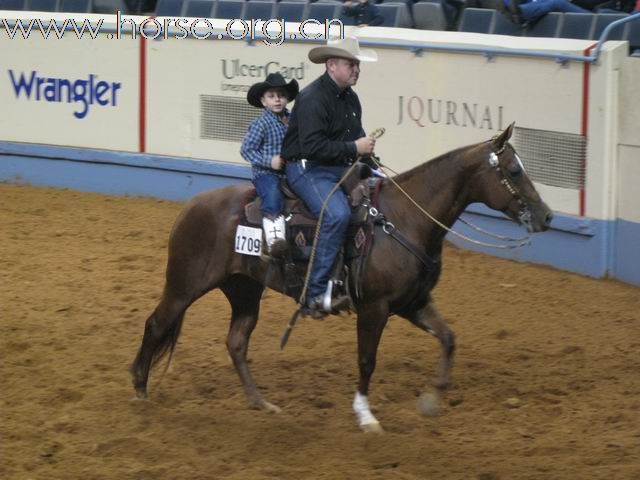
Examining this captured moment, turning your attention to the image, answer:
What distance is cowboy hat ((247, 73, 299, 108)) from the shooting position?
7.72m

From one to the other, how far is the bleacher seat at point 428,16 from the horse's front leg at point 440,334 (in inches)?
242

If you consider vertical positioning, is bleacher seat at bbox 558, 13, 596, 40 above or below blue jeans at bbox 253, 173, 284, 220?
above

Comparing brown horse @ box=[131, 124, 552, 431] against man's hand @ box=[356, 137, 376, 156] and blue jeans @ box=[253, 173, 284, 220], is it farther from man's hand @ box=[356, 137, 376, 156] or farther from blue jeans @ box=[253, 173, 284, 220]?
man's hand @ box=[356, 137, 376, 156]

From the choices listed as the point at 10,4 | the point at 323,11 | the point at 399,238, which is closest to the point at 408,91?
the point at 323,11

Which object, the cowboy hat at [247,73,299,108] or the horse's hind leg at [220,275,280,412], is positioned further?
the horse's hind leg at [220,275,280,412]

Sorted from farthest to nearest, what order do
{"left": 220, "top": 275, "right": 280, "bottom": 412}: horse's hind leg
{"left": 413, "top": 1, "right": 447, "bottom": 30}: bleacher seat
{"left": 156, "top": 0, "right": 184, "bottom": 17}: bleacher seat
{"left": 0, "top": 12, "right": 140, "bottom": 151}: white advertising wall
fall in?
{"left": 156, "top": 0, "right": 184, "bottom": 17}: bleacher seat
{"left": 0, "top": 12, "right": 140, "bottom": 151}: white advertising wall
{"left": 413, "top": 1, "right": 447, "bottom": 30}: bleacher seat
{"left": 220, "top": 275, "right": 280, "bottom": 412}: horse's hind leg

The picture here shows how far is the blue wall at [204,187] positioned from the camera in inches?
419

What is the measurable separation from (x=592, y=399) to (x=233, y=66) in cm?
736

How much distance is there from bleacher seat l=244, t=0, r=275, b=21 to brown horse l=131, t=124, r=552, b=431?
22.8 feet

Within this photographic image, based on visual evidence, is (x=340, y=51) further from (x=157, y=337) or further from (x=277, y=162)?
(x=157, y=337)

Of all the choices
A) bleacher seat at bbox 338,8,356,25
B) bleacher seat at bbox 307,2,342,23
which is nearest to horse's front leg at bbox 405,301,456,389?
bleacher seat at bbox 338,8,356,25

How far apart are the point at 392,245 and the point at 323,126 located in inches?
34.1

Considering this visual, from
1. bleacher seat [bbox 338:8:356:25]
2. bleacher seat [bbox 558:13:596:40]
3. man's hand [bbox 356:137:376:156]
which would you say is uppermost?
bleacher seat [bbox 338:8:356:25]
